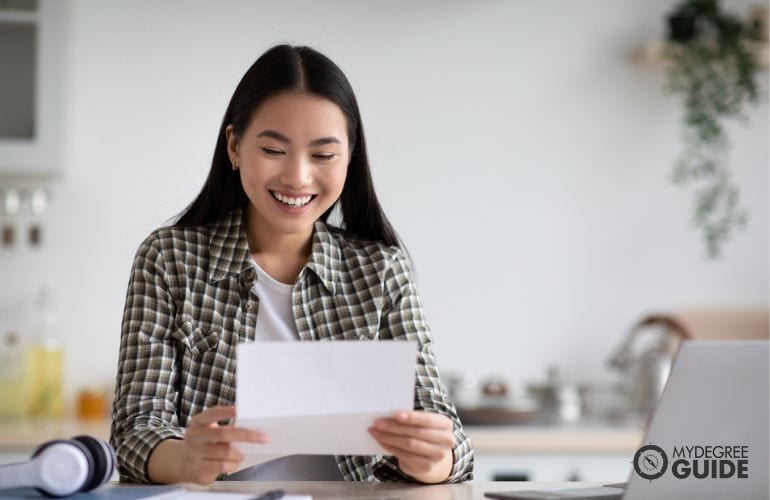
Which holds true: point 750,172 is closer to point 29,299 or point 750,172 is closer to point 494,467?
point 494,467

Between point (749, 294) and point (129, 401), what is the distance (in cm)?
259

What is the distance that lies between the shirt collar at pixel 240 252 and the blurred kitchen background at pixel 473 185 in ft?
5.20

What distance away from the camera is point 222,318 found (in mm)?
1735

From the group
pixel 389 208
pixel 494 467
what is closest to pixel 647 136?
pixel 389 208

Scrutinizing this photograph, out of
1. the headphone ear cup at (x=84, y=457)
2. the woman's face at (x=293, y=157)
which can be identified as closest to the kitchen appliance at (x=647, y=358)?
the woman's face at (x=293, y=157)

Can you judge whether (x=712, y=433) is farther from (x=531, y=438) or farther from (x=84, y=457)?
(x=531, y=438)

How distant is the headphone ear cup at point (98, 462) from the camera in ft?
4.32

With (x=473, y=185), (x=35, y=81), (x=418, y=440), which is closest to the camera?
(x=418, y=440)

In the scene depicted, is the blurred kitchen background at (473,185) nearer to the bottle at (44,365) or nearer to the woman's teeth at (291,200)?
the bottle at (44,365)

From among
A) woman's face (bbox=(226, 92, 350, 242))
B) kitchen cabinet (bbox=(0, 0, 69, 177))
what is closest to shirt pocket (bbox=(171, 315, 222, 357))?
woman's face (bbox=(226, 92, 350, 242))

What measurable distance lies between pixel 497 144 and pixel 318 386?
243cm

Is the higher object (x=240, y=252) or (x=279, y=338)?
(x=240, y=252)

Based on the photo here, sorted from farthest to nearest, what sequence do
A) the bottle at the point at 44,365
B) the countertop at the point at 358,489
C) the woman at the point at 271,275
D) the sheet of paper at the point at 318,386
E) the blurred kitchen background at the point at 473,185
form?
the blurred kitchen background at the point at 473,185, the bottle at the point at 44,365, the woman at the point at 271,275, the countertop at the point at 358,489, the sheet of paper at the point at 318,386

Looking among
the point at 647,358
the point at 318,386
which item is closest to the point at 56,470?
the point at 318,386
